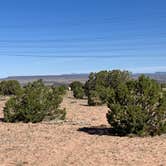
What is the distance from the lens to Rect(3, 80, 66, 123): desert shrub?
76.1ft

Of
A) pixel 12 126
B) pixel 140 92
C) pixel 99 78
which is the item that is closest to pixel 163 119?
pixel 140 92

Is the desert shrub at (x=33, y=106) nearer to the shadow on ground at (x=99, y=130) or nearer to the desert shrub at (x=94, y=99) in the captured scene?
the shadow on ground at (x=99, y=130)

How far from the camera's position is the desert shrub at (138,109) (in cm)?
1841

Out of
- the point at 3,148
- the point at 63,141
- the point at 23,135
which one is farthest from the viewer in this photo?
the point at 23,135

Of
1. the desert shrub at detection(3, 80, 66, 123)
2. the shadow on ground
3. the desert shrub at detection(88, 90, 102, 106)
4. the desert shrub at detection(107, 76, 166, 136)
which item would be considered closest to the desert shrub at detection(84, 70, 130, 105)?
the desert shrub at detection(88, 90, 102, 106)

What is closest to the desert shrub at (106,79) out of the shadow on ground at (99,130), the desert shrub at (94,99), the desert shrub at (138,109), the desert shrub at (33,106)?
the desert shrub at (94,99)

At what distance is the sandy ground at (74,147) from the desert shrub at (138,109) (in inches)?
25.0

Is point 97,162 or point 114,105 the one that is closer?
point 97,162

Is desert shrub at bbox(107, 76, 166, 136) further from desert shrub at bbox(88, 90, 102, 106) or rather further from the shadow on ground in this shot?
desert shrub at bbox(88, 90, 102, 106)

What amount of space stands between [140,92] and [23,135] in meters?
4.87

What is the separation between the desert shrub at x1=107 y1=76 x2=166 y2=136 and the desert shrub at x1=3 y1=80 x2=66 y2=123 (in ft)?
16.9

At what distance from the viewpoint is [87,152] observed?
14.7m

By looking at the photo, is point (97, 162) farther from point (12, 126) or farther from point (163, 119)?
point (12, 126)

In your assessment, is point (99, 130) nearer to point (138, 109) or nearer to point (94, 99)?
point (138, 109)
